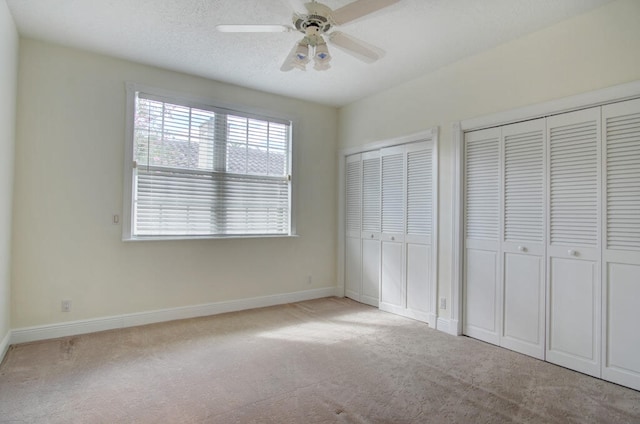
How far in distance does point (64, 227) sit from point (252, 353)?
2.17m

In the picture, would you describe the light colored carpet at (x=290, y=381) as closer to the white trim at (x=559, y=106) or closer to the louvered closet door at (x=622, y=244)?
the louvered closet door at (x=622, y=244)

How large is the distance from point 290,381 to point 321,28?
2494 millimetres

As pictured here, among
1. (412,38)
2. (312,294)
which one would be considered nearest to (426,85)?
(412,38)

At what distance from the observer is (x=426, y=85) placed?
388cm

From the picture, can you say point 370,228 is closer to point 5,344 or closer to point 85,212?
point 85,212

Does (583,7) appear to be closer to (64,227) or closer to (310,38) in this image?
(310,38)

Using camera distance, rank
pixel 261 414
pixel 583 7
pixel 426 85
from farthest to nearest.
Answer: pixel 426 85 < pixel 583 7 < pixel 261 414

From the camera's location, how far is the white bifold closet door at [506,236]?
296cm

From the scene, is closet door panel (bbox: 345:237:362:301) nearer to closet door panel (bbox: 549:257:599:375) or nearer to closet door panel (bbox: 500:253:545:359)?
closet door panel (bbox: 500:253:545:359)

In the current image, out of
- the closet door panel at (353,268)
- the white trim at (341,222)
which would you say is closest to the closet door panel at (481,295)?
the closet door panel at (353,268)

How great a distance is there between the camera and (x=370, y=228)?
463 centimetres

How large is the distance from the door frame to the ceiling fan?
148 centimetres

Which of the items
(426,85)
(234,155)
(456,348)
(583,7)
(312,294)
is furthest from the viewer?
(312,294)

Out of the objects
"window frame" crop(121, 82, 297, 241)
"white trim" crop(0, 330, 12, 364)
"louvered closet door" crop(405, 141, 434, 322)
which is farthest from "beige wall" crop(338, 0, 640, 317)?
"white trim" crop(0, 330, 12, 364)
